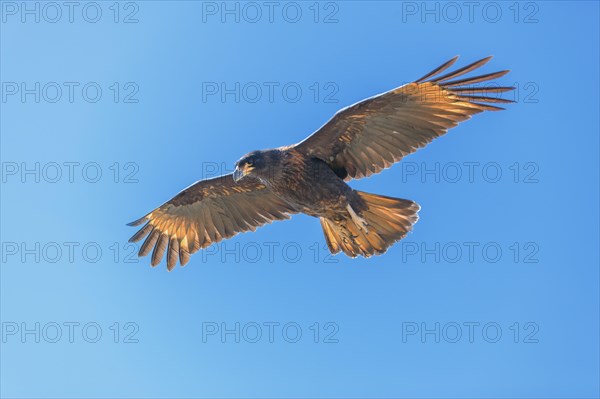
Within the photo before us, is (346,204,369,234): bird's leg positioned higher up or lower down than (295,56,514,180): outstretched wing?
lower down

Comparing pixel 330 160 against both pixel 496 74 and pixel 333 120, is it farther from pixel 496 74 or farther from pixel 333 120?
pixel 496 74

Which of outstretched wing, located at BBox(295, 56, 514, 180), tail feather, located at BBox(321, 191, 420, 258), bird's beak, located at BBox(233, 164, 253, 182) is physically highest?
outstretched wing, located at BBox(295, 56, 514, 180)

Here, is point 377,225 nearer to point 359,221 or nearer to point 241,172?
point 359,221

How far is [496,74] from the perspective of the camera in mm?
8852

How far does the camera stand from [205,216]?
37.5 feet

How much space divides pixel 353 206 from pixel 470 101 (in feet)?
6.15

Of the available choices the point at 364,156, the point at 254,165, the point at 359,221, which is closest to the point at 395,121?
the point at 364,156

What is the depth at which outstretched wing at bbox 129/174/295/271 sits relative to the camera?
36.3ft

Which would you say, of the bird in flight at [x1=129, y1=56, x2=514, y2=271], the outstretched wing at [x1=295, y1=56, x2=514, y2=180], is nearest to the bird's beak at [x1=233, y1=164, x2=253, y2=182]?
the bird in flight at [x1=129, y1=56, x2=514, y2=271]

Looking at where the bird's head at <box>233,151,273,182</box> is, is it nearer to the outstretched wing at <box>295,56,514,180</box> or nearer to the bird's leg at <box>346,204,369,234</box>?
the outstretched wing at <box>295,56,514,180</box>

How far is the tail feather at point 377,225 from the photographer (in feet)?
32.2

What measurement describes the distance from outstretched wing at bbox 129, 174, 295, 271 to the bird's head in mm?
1065

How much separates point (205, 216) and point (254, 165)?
6.51 ft

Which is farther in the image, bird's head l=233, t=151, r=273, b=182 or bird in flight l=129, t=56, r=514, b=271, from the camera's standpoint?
bird's head l=233, t=151, r=273, b=182
